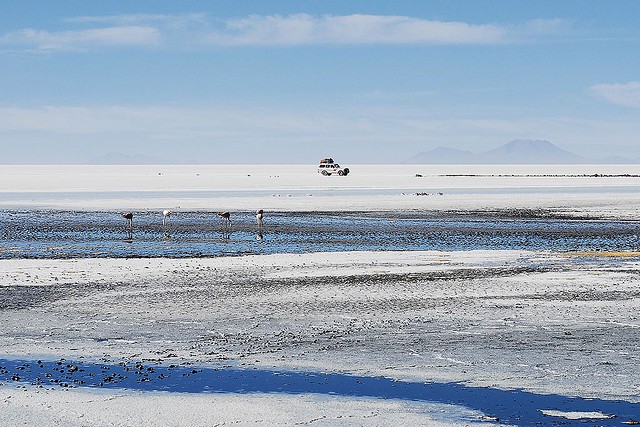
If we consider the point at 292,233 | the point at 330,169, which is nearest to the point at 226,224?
the point at 292,233

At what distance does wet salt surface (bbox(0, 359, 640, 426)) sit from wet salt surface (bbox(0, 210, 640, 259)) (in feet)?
35.9

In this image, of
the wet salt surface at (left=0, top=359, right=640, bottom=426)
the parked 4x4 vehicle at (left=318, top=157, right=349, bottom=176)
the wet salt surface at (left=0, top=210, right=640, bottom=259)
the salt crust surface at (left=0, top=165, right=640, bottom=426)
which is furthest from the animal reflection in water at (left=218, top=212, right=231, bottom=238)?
the parked 4x4 vehicle at (left=318, top=157, right=349, bottom=176)

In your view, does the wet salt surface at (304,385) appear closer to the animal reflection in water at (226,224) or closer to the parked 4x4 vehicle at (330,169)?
the animal reflection in water at (226,224)

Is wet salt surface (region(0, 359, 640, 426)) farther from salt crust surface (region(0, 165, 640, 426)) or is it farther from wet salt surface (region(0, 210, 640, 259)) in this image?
wet salt surface (region(0, 210, 640, 259))

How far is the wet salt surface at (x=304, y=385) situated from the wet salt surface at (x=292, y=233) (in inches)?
431

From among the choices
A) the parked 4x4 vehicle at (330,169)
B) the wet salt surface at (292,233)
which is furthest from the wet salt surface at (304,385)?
the parked 4x4 vehicle at (330,169)

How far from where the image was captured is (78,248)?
833 inches

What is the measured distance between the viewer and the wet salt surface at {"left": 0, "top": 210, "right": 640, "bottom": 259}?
2128 cm

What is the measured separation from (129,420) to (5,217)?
88.0ft

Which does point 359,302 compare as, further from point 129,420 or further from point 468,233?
point 468,233

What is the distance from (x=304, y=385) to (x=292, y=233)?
695 inches

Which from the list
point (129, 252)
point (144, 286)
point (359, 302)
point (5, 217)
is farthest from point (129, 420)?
point (5, 217)

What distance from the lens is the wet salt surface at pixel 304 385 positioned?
7.24 metres

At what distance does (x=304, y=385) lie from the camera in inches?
320
